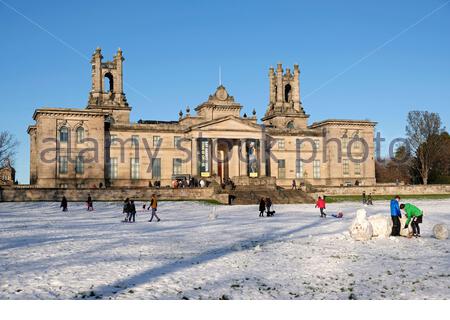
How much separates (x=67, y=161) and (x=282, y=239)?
43.3 m

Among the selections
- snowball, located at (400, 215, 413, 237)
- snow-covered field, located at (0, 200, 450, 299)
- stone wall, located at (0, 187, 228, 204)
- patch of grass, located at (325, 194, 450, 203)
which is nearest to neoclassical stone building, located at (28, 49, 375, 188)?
stone wall, located at (0, 187, 228, 204)

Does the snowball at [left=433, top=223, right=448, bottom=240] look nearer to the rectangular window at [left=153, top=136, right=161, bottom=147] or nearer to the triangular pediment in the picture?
the triangular pediment

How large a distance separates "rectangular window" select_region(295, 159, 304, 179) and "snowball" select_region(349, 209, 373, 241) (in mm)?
50572

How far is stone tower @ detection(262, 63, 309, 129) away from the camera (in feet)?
247

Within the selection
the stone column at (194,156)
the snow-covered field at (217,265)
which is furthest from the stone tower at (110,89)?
the snow-covered field at (217,265)

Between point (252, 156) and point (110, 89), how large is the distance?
20236 millimetres

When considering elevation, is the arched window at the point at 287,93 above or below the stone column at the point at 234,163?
above

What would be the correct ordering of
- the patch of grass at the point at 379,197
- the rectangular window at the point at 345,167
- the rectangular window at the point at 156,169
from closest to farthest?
the patch of grass at the point at 379,197
the rectangular window at the point at 156,169
the rectangular window at the point at 345,167

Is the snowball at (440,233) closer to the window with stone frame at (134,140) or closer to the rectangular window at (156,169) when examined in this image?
the rectangular window at (156,169)

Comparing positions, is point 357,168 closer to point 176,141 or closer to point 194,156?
point 194,156

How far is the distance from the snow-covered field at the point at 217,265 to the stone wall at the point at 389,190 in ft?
113

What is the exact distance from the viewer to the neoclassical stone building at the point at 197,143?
6022 cm
